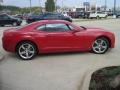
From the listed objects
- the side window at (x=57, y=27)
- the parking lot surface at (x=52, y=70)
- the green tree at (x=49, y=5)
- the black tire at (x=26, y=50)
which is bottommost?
the parking lot surface at (x=52, y=70)

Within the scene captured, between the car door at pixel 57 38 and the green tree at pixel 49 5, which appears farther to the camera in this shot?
the green tree at pixel 49 5

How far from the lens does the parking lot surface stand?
321 inches

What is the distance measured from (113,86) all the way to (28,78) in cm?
272

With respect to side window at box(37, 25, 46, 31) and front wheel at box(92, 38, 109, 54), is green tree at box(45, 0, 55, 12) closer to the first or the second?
front wheel at box(92, 38, 109, 54)

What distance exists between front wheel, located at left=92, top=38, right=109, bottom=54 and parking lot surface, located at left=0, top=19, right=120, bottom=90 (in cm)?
25

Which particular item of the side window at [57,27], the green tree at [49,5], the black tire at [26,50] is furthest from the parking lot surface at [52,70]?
the green tree at [49,5]

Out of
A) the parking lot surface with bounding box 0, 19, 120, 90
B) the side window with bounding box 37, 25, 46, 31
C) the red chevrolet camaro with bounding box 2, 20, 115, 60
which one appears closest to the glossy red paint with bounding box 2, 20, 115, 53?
the red chevrolet camaro with bounding box 2, 20, 115, 60

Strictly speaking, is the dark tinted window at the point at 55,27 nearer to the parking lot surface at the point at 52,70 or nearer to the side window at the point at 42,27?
the side window at the point at 42,27

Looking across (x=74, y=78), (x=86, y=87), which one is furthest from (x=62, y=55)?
(x=86, y=87)

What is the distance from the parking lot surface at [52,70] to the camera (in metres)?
8.15

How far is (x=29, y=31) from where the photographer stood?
12047 mm

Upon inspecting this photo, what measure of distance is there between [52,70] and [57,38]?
7.98 feet

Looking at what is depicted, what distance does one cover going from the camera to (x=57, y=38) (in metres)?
12.1

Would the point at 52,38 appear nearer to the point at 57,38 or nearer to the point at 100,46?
the point at 57,38
